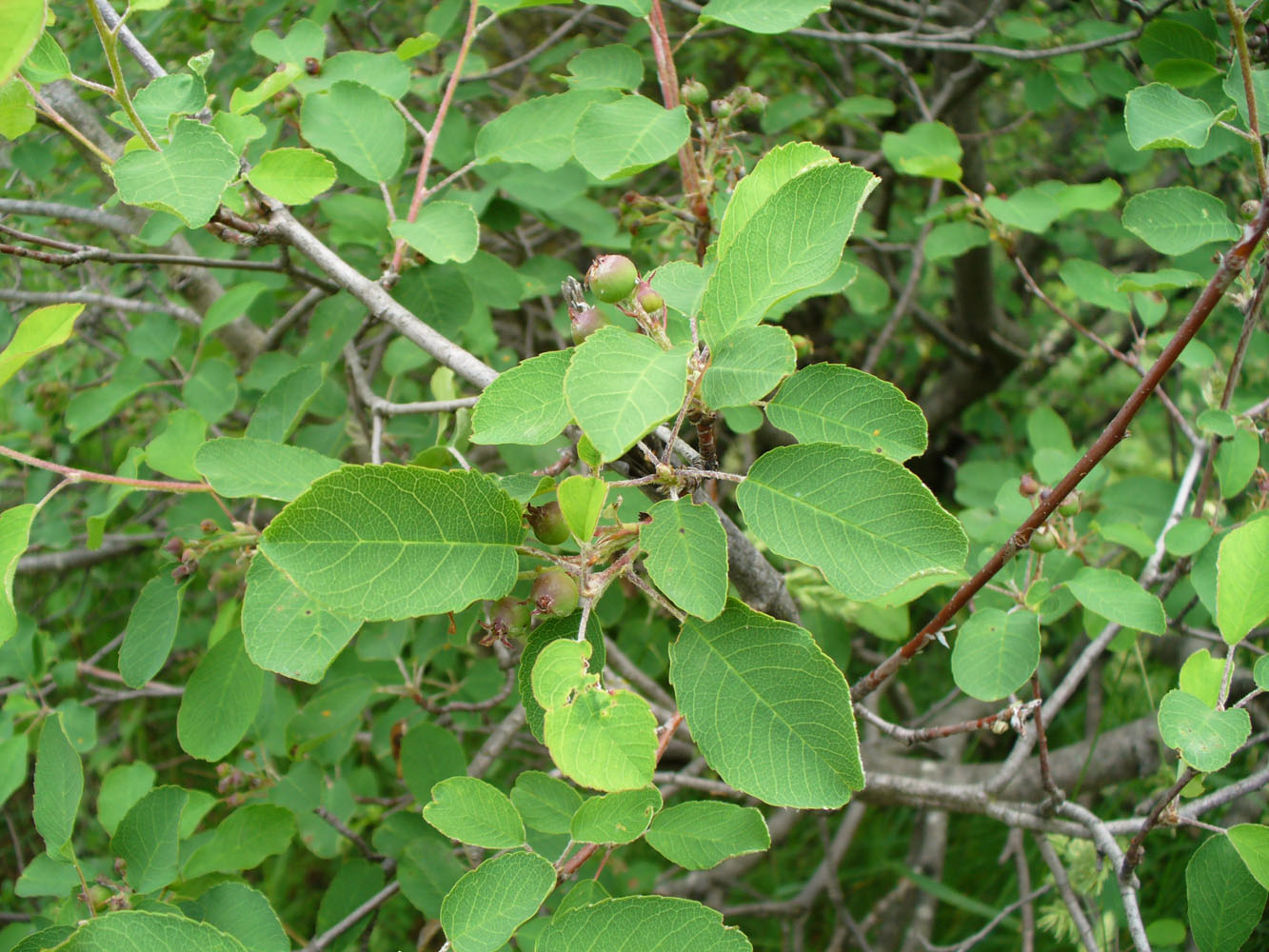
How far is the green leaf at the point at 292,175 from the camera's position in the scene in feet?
3.70

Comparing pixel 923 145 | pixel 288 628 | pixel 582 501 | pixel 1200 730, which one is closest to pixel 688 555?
pixel 582 501

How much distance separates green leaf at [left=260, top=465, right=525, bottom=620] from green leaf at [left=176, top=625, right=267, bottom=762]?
2.06ft

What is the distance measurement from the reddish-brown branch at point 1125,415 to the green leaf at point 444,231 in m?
0.77

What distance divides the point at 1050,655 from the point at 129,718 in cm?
317

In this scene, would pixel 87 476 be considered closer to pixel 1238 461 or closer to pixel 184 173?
pixel 184 173

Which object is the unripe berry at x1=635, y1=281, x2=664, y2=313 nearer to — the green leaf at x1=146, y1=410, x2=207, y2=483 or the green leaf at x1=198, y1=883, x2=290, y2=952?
the green leaf at x1=146, y1=410, x2=207, y2=483

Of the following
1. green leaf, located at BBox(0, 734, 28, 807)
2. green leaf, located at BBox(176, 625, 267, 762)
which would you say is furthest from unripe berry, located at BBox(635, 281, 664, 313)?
green leaf, located at BBox(0, 734, 28, 807)

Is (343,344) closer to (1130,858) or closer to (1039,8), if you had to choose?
(1130,858)

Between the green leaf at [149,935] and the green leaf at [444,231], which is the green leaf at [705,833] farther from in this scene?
the green leaf at [444,231]

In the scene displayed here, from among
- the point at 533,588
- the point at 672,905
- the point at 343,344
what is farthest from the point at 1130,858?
the point at 343,344

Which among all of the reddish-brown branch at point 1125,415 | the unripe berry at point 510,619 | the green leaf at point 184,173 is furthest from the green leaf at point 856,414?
the green leaf at point 184,173

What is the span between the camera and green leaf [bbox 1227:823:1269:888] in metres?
0.99

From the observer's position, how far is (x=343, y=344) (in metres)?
1.69

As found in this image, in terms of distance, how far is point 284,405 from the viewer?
4.34 ft
